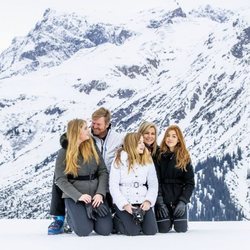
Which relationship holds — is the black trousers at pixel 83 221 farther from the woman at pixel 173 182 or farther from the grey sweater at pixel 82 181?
the woman at pixel 173 182

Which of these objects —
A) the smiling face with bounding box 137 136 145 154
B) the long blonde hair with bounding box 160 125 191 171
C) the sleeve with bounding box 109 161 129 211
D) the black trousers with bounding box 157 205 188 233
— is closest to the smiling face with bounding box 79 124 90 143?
the sleeve with bounding box 109 161 129 211

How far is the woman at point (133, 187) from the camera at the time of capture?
1077cm

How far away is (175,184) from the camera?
1189cm

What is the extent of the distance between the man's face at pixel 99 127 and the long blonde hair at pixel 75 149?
591 mm

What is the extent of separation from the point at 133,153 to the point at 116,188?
2.65 feet

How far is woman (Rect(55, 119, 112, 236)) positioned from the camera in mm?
10742

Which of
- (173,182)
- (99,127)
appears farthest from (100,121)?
(173,182)

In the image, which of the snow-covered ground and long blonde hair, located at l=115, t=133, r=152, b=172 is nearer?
the snow-covered ground

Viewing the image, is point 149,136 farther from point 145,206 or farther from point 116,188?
point 145,206

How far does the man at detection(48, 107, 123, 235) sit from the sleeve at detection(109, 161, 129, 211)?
69 cm

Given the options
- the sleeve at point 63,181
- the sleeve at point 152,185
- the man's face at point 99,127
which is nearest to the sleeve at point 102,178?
the sleeve at point 63,181

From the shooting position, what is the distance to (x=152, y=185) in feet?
36.5

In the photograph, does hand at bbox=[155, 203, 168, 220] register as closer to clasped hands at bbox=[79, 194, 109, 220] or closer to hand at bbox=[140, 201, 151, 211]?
hand at bbox=[140, 201, 151, 211]

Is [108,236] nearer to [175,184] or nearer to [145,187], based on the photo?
[145,187]
